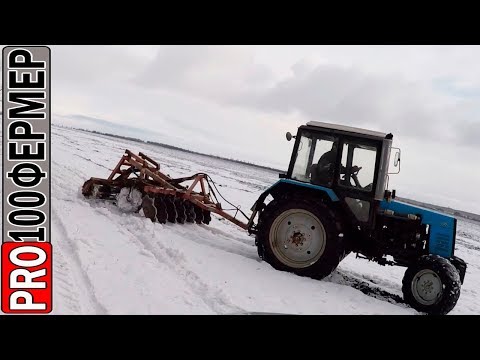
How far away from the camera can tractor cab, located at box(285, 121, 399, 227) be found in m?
6.02

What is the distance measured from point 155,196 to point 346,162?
3483 mm

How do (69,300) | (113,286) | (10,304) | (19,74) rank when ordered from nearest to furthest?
(10,304), (19,74), (69,300), (113,286)

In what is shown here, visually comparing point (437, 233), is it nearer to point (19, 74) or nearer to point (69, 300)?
point (69, 300)

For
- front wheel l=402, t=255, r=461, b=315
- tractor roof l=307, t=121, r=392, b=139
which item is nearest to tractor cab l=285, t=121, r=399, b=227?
tractor roof l=307, t=121, r=392, b=139

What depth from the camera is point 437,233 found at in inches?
234

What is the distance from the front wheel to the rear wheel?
37.7 inches

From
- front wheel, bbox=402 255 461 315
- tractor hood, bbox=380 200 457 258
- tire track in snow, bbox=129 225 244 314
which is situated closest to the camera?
tire track in snow, bbox=129 225 244 314

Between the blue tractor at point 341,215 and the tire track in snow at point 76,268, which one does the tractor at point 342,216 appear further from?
the tire track in snow at point 76,268

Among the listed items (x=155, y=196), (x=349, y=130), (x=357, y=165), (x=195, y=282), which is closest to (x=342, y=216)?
(x=357, y=165)

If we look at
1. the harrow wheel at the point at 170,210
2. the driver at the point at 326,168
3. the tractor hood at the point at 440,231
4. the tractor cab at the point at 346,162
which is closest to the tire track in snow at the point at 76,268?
the harrow wheel at the point at 170,210

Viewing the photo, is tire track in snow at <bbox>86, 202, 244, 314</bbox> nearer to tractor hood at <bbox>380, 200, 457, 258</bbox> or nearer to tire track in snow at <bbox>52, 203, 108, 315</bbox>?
tire track in snow at <bbox>52, 203, 108, 315</bbox>

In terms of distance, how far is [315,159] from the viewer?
639 centimetres

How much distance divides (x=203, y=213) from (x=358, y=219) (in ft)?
11.6
